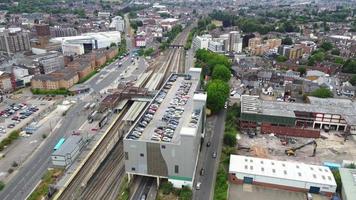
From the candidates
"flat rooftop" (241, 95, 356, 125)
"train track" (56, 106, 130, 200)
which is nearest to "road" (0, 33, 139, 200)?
"train track" (56, 106, 130, 200)

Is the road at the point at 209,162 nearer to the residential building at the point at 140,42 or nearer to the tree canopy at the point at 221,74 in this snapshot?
the tree canopy at the point at 221,74

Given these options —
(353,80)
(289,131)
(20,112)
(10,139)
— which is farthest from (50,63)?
(353,80)

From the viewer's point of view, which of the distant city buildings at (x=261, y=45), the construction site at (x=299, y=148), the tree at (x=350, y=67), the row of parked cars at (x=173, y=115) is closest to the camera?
the row of parked cars at (x=173, y=115)

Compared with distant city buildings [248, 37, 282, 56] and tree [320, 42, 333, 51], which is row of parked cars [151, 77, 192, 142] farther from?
tree [320, 42, 333, 51]

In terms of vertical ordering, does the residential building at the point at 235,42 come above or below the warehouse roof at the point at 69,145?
above

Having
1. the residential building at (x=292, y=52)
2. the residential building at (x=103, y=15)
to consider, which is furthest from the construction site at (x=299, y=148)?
the residential building at (x=103, y=15)

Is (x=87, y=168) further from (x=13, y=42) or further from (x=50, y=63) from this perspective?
(x=13, y=42)
